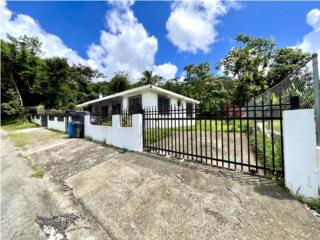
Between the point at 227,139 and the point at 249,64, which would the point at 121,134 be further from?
the point at 249,64

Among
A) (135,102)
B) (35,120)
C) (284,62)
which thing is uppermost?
(284,62)

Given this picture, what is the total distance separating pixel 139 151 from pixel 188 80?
3216 centimetres

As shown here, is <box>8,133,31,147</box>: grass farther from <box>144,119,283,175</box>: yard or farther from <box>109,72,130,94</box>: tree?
<box>109,72,130,94</box>: tree

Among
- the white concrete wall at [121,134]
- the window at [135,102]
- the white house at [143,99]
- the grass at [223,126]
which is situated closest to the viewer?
the grass at [223,126]

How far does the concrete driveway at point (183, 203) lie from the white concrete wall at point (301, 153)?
0.27 meters

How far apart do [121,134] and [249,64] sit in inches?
850

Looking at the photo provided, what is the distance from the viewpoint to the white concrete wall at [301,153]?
2779mm

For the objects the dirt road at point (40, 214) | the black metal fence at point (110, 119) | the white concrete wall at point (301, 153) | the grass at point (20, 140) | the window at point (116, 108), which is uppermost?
the window at point (116, 108)

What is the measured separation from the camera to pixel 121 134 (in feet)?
24.7

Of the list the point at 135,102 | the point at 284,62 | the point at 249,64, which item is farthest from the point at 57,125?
the point at 284,62

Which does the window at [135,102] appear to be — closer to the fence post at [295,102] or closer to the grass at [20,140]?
the grass at [20,140]

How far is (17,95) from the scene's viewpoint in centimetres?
2680

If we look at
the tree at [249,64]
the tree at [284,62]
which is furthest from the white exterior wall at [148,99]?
the tree at [284,62]

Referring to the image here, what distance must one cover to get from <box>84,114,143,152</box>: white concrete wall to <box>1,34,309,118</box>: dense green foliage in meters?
15.7
